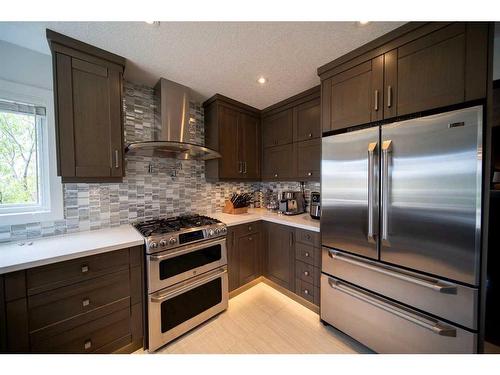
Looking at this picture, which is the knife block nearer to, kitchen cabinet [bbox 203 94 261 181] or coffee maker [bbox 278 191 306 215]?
kitchen cabinet [bbox 203 94 261 181]

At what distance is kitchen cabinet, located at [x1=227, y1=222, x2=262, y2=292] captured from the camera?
2.02 m

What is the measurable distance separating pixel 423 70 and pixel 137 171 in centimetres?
248

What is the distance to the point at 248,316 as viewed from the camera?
5.96ft

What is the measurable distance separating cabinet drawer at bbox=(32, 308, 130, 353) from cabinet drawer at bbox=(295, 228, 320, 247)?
1591 millimetres

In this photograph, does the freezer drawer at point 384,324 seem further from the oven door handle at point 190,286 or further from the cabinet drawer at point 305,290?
the oven door handle at point 190,286

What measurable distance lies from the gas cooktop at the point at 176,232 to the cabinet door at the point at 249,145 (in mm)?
994

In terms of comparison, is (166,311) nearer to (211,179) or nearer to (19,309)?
(19,309)

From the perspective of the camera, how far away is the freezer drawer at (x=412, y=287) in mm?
1021

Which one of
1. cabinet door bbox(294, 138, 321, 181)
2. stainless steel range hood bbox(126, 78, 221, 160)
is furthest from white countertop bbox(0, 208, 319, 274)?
stainless steel range hood bbox(126, 78, 221, 160)

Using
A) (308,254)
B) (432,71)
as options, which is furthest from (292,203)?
(432,71)

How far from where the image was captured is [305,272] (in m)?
1.89

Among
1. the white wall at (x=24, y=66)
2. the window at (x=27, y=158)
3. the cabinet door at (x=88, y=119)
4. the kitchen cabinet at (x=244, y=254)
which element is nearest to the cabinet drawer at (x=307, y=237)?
the kitchen cabinet at (x=244, y=254)

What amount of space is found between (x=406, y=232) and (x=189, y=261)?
1.66m

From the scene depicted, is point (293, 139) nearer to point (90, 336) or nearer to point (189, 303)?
point (189, 303)
